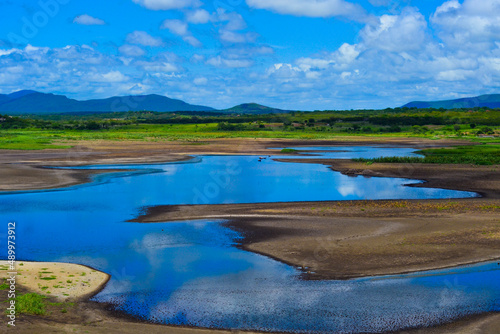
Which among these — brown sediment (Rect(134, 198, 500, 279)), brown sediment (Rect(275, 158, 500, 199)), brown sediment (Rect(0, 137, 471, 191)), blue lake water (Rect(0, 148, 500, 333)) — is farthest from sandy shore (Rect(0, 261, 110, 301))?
brown sediment (Rect(275, 158, 500, 199))

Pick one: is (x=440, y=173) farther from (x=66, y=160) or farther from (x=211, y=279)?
(x=66, y=160)

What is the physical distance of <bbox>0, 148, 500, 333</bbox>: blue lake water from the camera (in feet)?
55.2

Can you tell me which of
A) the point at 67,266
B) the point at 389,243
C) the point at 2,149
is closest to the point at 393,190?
the point at 389,243

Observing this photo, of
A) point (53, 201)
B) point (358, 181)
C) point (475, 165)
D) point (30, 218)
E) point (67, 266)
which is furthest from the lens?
point (475, 165)

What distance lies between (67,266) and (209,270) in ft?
20.1

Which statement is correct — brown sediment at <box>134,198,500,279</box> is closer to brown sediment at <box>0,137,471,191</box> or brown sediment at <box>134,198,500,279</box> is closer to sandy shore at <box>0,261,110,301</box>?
sandy shore at <box>0,261,110,301</box>

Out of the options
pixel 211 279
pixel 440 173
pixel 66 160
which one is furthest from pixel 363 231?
pixel 66 160

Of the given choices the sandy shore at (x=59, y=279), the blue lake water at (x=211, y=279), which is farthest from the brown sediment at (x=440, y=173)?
the sandy shore at (x=59, y=279)

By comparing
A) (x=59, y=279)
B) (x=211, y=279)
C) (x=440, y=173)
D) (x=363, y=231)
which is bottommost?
(x=211, y=279)

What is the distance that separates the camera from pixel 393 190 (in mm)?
44688

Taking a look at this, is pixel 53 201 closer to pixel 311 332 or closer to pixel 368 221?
pixel 368 221

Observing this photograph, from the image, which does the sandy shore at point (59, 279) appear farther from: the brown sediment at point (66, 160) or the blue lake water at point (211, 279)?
the brown sediment at point (66, 160)

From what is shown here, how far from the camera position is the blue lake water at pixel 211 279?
16.8 metres

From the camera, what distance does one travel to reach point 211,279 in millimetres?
20609
